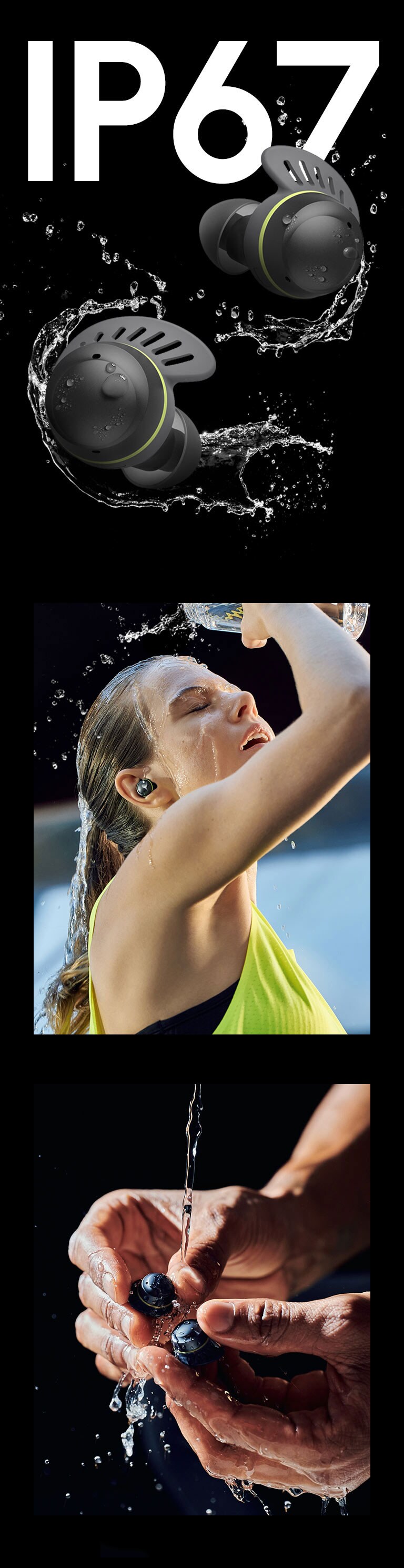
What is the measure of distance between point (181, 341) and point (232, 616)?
297 millimetres

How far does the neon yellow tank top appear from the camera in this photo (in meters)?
1.38

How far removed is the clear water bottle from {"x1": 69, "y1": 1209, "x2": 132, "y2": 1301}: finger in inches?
26.5

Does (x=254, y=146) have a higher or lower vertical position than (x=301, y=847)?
higher

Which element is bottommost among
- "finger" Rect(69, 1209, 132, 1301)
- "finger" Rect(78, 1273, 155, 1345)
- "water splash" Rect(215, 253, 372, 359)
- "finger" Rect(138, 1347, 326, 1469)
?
"finger" Rect(138, 1347, 326, 1469)

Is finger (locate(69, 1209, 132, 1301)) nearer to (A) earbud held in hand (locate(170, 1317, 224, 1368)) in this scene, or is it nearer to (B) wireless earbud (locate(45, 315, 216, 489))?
(A) earbud held in hand (locate(170, 1317, 224, 1368))

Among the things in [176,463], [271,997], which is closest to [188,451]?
[176,463]

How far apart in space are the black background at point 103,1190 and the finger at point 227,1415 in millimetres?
71

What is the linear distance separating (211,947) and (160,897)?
8cm

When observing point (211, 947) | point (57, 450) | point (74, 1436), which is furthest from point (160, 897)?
point (74, 1436)

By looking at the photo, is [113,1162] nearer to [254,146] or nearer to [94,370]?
[94,370]

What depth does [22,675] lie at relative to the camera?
1404 mm

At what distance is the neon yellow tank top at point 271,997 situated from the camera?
138cm

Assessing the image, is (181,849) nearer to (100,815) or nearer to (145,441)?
(100,815)

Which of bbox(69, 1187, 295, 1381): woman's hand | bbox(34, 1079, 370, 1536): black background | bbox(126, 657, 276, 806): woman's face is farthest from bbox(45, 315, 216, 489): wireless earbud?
bbox(69, 1187, 295, 1381): woman's hand
